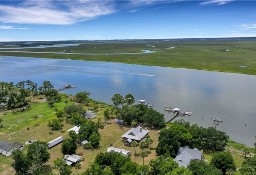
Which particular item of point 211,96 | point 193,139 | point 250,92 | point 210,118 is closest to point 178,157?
point 193,139

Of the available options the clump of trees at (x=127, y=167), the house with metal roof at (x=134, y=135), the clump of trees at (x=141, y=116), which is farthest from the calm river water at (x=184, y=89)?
the clump of trees at (x=127, y=167)

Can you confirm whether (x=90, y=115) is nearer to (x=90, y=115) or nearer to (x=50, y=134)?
(x=90, y=115)

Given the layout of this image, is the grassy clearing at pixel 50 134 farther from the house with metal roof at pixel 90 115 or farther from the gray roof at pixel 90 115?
the gray roof at pixel 90 115

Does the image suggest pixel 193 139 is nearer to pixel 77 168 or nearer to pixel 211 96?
pixel 77 168

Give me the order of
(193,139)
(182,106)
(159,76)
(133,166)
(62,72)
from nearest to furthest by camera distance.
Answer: (133,166)
(193,139)
(182,106)
(159,76)
(62,72)

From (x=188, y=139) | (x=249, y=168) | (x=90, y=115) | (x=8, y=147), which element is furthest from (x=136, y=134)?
(x=8, y=147)

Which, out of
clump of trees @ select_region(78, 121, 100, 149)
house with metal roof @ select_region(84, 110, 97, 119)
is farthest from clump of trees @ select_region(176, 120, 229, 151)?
house with metal roof @ select_region(84, 110, 97, 119)

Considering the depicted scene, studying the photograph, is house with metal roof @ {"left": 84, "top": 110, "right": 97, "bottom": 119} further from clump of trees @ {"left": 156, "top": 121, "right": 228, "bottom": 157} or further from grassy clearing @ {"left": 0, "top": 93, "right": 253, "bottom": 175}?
clump of trees @ {"left": 156, "top": 121, "right": 228, "bottom": 157}

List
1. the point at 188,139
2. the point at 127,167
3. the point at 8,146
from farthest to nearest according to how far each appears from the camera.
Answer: the point at 8,146
the point at 188,139
the point at 127,167
